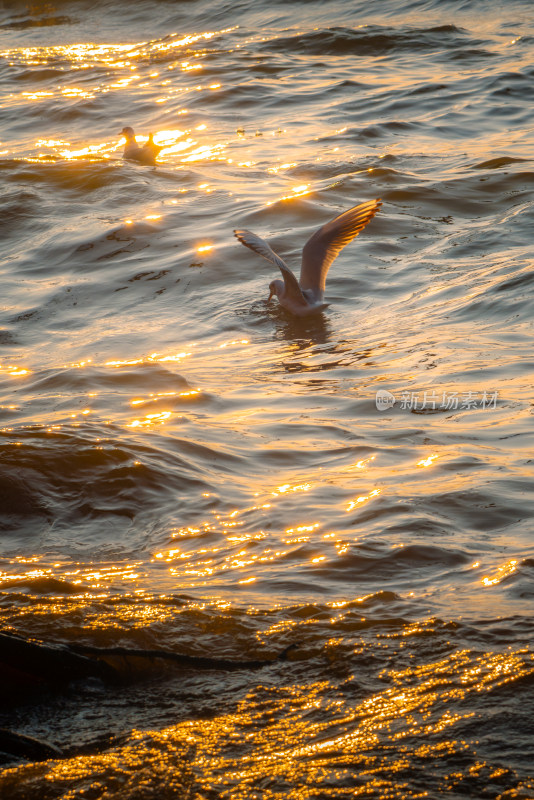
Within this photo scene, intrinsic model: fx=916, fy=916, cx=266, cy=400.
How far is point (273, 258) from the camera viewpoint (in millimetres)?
8195

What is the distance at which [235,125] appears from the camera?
51.1 feet

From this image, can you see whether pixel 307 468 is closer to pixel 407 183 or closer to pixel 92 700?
pixel 92 700

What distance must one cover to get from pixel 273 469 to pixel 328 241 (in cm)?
445

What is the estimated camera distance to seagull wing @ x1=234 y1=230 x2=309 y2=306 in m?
8.20

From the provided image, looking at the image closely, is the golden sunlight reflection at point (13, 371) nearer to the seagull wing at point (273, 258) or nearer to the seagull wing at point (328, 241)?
the seagull wing at point (273, 258)

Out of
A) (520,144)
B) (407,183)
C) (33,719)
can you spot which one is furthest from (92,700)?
(520,144)

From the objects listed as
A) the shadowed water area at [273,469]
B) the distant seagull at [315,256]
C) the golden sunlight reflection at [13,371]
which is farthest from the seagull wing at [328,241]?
the golden sunlight reflection at [13,371]

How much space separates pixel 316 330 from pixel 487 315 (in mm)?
1603

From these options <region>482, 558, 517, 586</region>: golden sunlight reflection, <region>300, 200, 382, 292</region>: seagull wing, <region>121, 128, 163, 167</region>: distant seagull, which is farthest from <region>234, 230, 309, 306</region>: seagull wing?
<region>121, 128, 163, 167</region>: distant seagull

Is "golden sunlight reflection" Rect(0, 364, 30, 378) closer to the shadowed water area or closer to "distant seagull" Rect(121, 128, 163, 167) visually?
the shadowed water area

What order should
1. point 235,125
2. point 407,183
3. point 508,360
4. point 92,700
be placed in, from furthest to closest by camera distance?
point 235,125 → point 407,183 → point 508,360 → point 92,700

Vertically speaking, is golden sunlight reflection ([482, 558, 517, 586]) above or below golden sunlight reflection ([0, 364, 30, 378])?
below

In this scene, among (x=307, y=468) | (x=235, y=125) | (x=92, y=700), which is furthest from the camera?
(x=235, y=125)

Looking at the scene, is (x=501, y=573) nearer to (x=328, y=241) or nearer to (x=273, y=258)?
(x=273, y=258)
